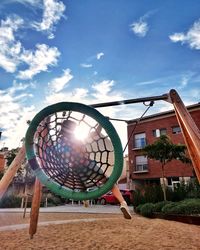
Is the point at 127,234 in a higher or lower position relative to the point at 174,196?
lower

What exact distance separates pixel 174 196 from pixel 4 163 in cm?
4181

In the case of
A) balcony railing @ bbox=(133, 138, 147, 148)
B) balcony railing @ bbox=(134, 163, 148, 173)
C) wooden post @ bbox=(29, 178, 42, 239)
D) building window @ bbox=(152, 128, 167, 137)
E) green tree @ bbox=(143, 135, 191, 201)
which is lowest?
wooden post @ bbox=(29, 178, 42, 239)

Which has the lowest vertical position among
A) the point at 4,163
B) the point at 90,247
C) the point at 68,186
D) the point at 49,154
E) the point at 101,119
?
the point at 90,247

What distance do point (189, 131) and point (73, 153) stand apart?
144 centimetres

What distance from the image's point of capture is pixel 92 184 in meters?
3.51

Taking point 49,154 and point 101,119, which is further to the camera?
point 49,154

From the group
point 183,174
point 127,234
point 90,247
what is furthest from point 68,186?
point 183,174

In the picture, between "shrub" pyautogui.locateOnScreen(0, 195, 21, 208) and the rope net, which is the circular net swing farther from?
"shrub" pyautogui.locateOnScreen(0, 195, 21, 208)

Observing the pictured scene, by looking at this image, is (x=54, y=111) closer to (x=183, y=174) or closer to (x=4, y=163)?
(x=183, y=174)

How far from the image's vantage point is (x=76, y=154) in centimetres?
350

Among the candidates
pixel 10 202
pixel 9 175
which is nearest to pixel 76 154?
pixel 9 175

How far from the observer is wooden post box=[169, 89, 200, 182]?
273 cm

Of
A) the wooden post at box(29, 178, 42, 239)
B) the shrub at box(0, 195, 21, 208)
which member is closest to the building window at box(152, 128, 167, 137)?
the shrub at box(0, 195, 21, 208)

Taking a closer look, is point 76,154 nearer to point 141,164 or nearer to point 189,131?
point 189,131
